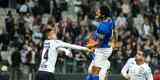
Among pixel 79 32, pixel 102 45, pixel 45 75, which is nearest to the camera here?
pixel 45 75

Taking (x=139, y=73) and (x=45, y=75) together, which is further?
(x=139, y=73)

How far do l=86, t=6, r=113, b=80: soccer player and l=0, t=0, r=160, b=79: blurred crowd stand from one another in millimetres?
5942

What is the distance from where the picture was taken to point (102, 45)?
1575 centimetres

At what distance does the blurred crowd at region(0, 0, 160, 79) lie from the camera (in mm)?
23453

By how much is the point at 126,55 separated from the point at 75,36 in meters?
2.30

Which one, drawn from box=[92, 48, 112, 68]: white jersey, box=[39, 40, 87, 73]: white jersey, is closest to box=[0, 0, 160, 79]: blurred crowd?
box=[92, 48, 112, 68]: white jersey

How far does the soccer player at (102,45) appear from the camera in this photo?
613 inches

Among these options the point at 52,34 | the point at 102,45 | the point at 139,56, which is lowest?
the point at 139,56

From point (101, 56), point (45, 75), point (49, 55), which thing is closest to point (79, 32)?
point (101, 56)

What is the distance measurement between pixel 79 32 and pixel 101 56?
1023cm

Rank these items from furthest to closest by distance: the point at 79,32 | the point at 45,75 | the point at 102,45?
the point at 79,32 → the point at 102,45 → the point at 45,75

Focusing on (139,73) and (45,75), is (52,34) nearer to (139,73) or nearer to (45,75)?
(45,75)

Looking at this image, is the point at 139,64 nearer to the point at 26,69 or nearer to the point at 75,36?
the point at 26,69

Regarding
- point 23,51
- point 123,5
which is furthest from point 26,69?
point 123,5
